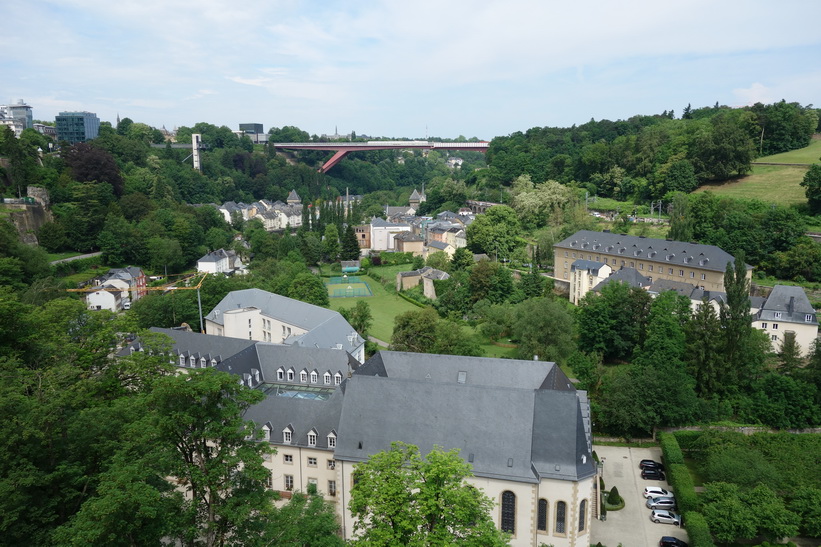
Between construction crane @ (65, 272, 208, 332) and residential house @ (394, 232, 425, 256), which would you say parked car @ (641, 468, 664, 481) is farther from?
residential house @ (394, 232, 425, 256)

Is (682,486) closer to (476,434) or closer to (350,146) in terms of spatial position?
(476,434)

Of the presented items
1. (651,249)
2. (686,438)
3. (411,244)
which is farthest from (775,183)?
(686,438)

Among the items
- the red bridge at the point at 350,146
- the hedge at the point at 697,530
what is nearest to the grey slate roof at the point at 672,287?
the hedge at the point at 697,530

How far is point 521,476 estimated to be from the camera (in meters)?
23.7

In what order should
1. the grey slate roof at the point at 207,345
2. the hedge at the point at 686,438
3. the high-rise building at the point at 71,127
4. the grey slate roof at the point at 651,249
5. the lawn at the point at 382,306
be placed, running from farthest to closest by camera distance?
A: the high-rise building at the point at 71,127 → the lawn at the point at 382,306 → the grey slate roof at the point at 651,249 → the grey slate roof at the point at 207,345 → the hedge at the point at 686,438

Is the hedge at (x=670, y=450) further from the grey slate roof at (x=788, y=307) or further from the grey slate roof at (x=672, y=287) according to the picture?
the grey slate roof at (x=672, y=287)

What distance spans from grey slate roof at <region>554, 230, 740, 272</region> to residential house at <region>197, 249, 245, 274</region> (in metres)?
40.1

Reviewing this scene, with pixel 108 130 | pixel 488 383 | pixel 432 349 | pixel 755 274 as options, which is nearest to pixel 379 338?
pixel 432 349

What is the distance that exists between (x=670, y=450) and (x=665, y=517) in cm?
532

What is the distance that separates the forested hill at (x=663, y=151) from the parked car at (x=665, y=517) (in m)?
54.2

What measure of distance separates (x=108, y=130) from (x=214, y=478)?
327 feet

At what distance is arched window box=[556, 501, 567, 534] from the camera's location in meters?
23.7

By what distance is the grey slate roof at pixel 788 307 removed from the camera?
4144cm

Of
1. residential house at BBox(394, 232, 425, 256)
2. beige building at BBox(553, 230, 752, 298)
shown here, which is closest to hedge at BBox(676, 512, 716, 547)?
beige building at BBox(553, 230, 752, 298)
